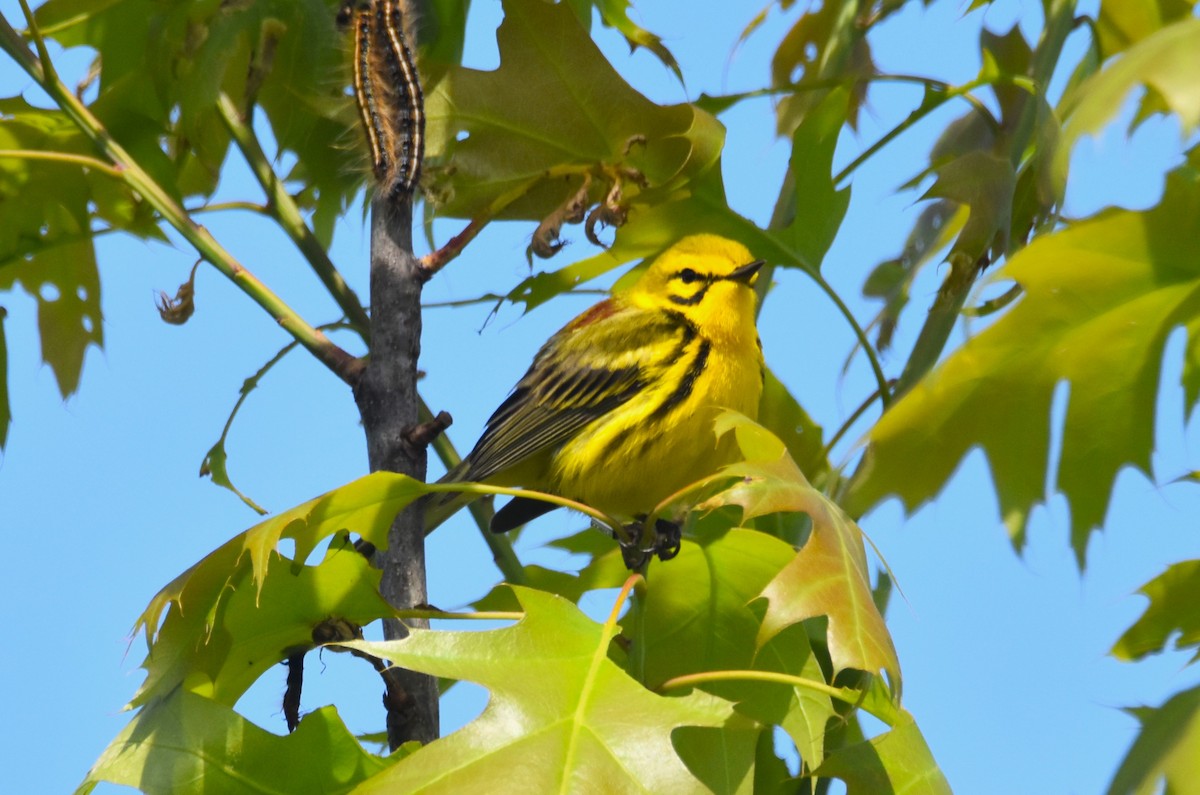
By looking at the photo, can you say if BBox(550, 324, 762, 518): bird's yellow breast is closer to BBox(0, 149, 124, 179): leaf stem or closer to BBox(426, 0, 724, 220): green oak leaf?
BBox(426, 0, 724, 220): green oak leaf

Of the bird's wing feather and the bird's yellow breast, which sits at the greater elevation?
the bird's wing feather

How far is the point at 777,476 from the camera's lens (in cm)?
154

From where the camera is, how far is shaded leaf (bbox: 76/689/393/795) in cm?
159

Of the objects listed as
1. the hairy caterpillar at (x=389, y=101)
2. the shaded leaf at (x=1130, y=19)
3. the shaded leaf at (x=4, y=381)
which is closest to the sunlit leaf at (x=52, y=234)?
the shaded leaf at (x=4, y=381)

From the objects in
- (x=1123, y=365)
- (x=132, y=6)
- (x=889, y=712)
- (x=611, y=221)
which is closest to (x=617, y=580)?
(x=889, y=712)

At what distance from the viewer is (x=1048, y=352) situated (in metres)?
1.65

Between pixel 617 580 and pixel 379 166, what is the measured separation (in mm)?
741

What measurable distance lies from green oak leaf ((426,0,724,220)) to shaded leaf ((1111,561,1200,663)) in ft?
3.04

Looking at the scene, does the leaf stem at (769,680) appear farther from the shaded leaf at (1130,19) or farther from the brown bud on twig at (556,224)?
the shaded leaf at (1130,19)

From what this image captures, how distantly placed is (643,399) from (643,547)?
3.19ft

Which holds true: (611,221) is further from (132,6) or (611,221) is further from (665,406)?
(132,6)

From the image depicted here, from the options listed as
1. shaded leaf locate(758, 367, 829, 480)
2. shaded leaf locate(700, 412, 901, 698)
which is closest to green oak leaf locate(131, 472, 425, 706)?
shaded leaf locate(700, 412, 901, 698)

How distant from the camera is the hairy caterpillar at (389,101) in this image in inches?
82.2

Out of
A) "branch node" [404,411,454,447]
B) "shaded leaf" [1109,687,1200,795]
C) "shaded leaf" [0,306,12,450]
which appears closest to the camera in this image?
"shaded leaf" [1109,687,1200,795]
